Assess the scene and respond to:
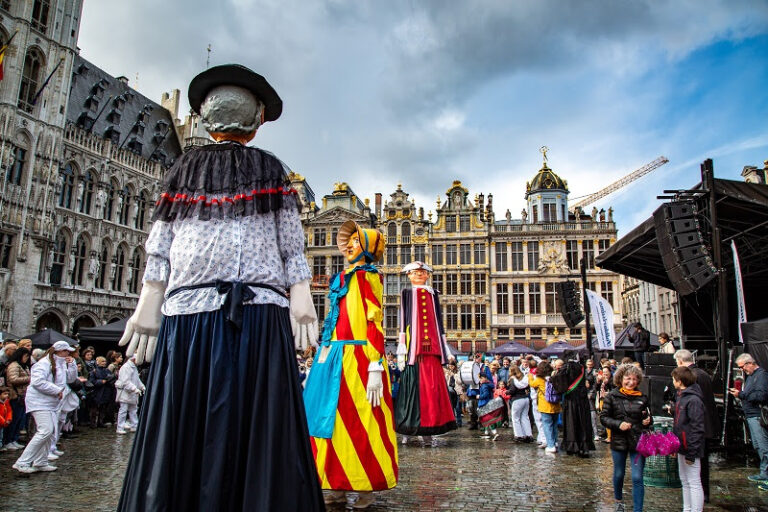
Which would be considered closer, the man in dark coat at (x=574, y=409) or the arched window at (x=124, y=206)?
the man in dark coat at (x=574, y=409)

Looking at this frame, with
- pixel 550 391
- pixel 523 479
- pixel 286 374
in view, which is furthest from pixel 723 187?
pixel 286 374

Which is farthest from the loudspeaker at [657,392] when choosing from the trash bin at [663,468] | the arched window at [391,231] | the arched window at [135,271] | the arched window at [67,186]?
the arched window at [391,231]

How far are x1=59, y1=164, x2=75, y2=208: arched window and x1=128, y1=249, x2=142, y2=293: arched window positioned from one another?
544cm

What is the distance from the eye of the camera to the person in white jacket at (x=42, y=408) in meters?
6.43

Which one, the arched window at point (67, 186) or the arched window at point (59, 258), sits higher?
the arched window at point (67, 186)

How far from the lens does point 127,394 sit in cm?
1145

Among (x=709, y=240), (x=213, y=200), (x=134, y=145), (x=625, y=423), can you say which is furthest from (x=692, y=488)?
(x=134, y=145)

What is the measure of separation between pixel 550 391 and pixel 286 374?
23.1ft

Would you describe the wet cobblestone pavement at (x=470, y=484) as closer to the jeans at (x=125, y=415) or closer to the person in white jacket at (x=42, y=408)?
the person in white jacket at (x=42, y=408)

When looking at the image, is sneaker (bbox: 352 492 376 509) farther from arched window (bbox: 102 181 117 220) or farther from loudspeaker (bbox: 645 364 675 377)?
arched window (bbox: 102 181 117 220)

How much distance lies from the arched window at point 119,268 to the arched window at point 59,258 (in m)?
3.23

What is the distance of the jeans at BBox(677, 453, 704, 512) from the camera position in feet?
14.8

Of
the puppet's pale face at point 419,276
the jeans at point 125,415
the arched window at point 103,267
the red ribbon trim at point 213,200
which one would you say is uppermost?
A: the arched window at point 103,267

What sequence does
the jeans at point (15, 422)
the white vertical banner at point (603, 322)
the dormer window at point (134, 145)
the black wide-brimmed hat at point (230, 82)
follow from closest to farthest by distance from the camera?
the black wide-brimmed hat at point (230, 82), the jeans at point (15, 422), the white vertical banner at point (603, 322), the dormer window at point (134, 145)
